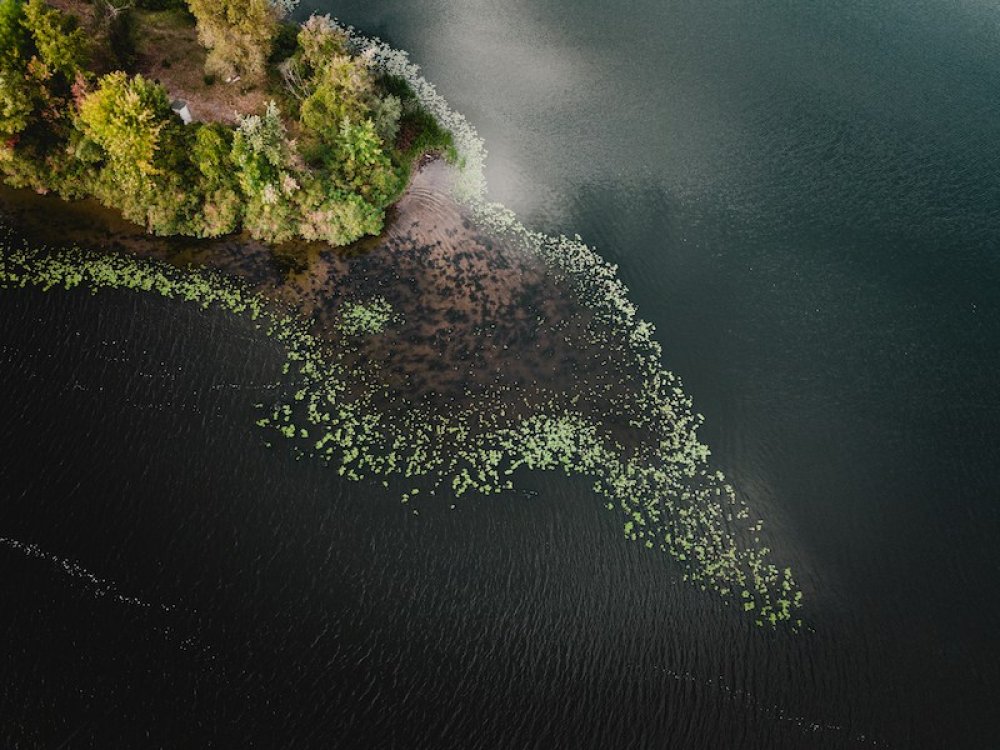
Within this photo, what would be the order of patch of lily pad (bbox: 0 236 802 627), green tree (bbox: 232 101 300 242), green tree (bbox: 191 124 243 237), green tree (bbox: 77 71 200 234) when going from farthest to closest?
green tree (bbox: 191 124 243 237)
green tree (bbox: 232 101 300 242)
green tree (bbox: 77 71 200 234)
patch of lily pad (bbox: 0 236 802 627)

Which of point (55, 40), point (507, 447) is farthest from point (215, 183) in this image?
point (507, 447)

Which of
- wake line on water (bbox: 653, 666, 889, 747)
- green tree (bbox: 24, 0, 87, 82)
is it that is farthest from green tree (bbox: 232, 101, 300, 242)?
wake line on water (bbox: 653, 666, 889, 747)

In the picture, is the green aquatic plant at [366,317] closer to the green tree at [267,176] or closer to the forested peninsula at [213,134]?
the forested peninsula at [213,134]

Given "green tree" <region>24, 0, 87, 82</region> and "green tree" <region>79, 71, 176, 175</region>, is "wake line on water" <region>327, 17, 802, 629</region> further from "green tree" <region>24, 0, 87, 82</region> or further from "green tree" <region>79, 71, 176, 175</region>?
"green tree" <region>24, 0, 87, 82</region>

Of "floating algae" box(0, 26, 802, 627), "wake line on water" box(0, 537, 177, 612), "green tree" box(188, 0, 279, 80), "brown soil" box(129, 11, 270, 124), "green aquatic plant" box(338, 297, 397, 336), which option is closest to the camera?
"wake line on water" box(0, 537, 177, 612)

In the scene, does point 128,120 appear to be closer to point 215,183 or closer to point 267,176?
point 215,183

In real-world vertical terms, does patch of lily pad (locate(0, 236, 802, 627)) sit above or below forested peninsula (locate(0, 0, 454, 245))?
below

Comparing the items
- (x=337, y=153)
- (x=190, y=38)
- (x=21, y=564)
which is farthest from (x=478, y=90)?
(x=21, y=564)
